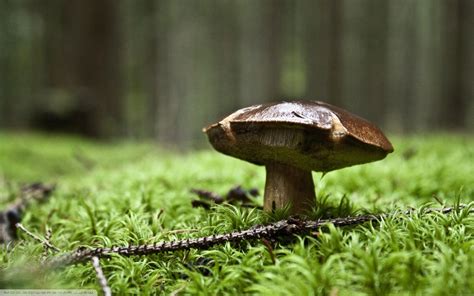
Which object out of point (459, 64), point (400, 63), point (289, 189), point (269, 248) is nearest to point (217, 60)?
point (400, 63)

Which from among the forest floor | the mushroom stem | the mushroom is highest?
the mushroom

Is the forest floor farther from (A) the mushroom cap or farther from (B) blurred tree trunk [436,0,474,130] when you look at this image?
(B) blurred tree trunk [436,0,474,130]

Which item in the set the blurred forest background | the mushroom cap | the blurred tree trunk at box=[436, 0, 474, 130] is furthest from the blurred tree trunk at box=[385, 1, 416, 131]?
the mushroom cap

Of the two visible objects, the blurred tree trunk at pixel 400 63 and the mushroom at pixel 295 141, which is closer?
the mushroom at pixel 295 141

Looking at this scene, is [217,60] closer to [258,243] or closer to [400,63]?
[400,63]

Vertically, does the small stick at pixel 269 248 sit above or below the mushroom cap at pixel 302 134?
below

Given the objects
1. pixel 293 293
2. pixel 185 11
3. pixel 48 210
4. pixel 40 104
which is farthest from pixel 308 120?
pixel 185 11

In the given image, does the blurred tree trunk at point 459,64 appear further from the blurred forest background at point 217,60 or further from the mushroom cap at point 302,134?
the mushroom cap at point 302,134

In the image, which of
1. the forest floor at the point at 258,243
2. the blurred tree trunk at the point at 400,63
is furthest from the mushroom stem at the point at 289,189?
the blurred tree trunk at the point at 400,63

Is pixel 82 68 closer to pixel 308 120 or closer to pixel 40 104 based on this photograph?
pixel 40 104
